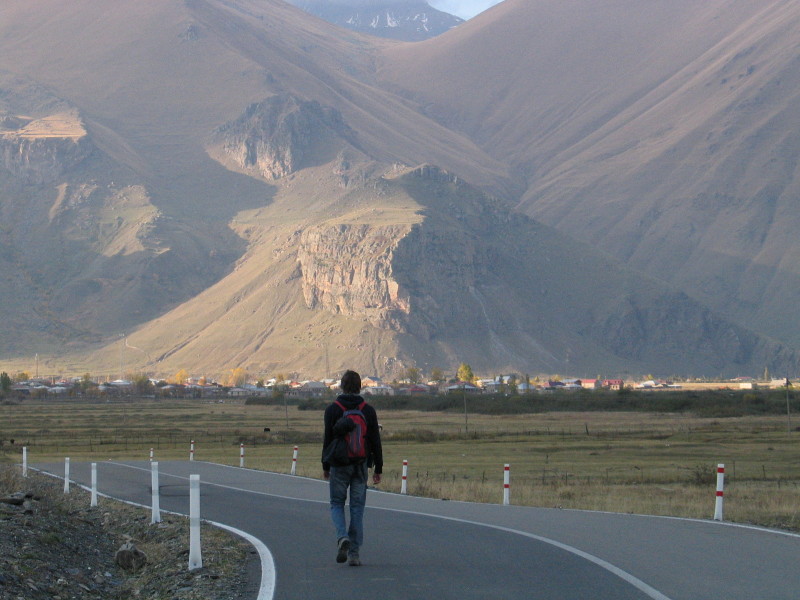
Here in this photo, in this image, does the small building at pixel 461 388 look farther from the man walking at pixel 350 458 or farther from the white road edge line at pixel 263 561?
the man walking at pixel 350 458

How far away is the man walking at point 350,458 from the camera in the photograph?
13.1 metres

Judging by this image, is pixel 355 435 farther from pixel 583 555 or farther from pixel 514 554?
pixel 583 555

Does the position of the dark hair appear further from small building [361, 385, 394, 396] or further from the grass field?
small building [361, 385, 394, 396]

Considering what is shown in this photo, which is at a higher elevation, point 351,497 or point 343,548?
point 351,497

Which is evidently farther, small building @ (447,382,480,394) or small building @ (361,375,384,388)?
small building @ (361,375,384,388)

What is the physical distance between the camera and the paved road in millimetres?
11492

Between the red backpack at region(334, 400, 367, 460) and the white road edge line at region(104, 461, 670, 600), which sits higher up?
the red backpack at region(334, 400, 367, 460)

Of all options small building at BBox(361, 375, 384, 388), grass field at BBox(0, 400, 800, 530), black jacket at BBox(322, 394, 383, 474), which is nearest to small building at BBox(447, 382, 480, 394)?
small building at BBox(361, 375, 384, 388)

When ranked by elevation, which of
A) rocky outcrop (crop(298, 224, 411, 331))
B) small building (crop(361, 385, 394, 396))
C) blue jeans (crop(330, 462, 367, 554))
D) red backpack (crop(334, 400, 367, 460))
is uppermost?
rocky outcrop (crop(298, 224, 411, 331))

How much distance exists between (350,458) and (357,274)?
172 m

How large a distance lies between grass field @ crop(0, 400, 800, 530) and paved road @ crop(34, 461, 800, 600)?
292 centimetres

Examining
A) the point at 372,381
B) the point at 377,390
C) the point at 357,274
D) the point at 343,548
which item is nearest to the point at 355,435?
the point at 343,548

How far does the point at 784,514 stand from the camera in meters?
19.4

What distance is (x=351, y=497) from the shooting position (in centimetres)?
1335
